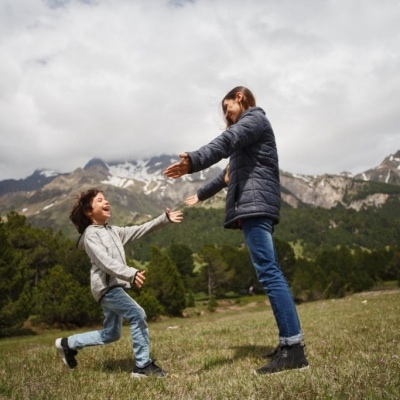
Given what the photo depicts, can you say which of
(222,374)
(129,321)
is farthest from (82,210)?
(222,374)

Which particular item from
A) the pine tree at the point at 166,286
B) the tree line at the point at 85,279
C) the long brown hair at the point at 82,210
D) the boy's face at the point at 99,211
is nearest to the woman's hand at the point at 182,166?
the boy's face at the point at 99,211

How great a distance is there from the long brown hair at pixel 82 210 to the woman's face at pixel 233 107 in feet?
9.12

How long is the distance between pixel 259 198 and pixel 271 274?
3.68ft

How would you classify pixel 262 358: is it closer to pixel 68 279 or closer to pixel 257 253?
pixel 257 253

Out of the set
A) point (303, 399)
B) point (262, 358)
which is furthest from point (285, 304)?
point (303, 399)

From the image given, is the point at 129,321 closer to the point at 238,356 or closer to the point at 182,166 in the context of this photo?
the point at 238,356

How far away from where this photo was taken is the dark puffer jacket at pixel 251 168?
5.50 meters

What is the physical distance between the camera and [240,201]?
5.79 metres

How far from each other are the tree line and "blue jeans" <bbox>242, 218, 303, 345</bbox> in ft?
143

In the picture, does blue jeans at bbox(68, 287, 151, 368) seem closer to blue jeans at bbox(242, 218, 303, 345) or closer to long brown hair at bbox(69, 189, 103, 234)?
long brown hair at bbox(69, 189, 103, 234)

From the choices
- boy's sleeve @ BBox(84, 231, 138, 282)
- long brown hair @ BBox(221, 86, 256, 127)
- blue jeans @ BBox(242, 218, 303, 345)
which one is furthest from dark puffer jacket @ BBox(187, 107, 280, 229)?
boy's sleeve @ BBox(84, 231, 138, 282)

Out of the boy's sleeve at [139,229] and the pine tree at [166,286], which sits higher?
the boy's sleeve at [139,229]

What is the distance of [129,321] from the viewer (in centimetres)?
619

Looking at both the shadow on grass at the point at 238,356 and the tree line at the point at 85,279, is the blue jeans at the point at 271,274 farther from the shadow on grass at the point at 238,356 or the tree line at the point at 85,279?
the tree line at the point at 85,279
